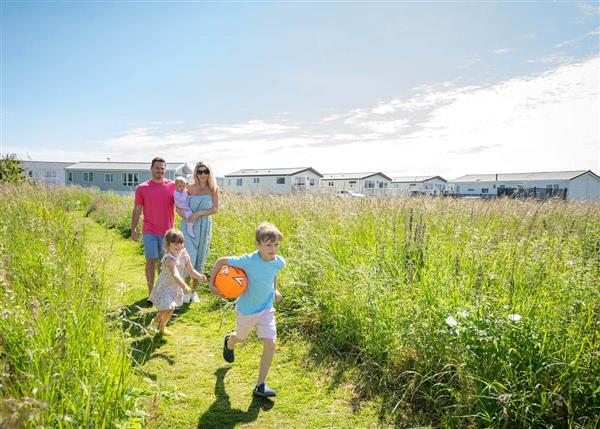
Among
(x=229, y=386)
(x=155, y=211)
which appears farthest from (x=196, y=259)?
(x=229, y=386)

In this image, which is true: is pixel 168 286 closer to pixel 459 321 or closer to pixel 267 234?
pixel 267 234

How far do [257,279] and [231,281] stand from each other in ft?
0.77

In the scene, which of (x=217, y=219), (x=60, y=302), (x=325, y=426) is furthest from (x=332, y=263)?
(x=217, y=219)

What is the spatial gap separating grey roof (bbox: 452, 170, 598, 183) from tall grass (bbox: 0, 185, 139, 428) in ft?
208

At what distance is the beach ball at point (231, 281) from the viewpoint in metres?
3.34

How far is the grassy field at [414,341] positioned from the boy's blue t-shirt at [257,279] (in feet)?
2.61

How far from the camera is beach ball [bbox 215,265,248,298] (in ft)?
11.0

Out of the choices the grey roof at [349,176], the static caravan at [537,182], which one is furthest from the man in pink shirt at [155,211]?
the grey roof at [349,176]

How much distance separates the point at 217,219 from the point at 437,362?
7.05 metres

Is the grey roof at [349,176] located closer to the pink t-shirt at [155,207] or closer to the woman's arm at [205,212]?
the woman's arm at [205,212]

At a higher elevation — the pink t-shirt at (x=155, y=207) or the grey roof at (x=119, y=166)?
the grey roof at (x=119, y=166)

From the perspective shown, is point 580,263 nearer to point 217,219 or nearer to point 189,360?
point 189,360

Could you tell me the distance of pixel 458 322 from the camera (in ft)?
Answer: 9.90

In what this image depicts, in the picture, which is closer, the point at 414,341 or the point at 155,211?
the point at 414,341
